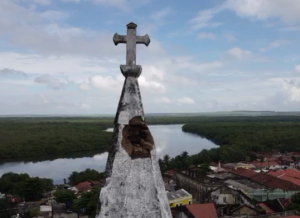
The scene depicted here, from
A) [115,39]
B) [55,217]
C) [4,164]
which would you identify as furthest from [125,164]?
[4,164]

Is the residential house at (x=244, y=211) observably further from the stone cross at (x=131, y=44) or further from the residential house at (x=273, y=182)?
the stone cross at (x=131, y=44)

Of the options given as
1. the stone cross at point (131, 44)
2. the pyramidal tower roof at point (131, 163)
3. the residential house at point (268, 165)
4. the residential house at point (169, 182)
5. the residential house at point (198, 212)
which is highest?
the stone cross at point (131, 44)

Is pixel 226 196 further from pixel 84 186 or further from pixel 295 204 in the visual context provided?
pixel 84 186

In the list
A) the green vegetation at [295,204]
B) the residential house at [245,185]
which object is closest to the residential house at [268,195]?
the residential house at [245,185]

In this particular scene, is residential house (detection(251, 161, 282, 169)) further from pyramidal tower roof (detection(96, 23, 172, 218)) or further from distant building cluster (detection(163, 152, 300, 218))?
pyramidal tower roof (detection(96, 23, 172, 218))

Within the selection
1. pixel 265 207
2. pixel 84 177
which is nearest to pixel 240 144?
pixel 84 177
